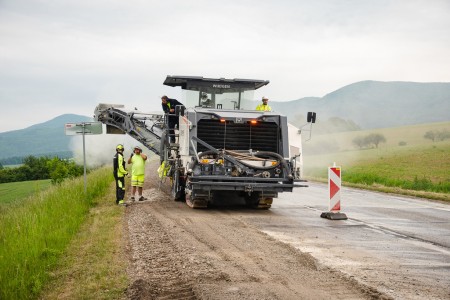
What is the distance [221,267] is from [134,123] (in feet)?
45.5

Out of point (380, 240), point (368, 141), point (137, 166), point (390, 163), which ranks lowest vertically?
point (380, 240)

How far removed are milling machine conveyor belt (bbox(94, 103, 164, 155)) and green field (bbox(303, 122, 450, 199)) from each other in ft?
32.9

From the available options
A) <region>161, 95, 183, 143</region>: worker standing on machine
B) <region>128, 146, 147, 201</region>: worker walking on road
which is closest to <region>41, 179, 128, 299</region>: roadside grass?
<region>128, 146, 147, 201</region>: worker walking on road

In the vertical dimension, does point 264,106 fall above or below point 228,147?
above

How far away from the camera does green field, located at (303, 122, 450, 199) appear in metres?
24.7

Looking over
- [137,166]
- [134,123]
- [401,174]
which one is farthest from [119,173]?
[401,174]

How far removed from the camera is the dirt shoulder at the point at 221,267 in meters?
5.52

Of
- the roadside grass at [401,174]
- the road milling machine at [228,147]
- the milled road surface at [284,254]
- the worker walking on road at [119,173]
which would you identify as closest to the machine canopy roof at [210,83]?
the road milling machine at [228,147]

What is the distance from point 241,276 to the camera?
616 cm

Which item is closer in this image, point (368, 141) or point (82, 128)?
point (82, 128)

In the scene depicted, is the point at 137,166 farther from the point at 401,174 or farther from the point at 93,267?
the point at 401,174

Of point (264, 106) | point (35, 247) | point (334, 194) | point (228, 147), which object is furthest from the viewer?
point (264, 106)

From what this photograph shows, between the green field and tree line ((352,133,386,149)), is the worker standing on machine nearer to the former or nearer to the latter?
the green field

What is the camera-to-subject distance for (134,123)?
19812 mm
